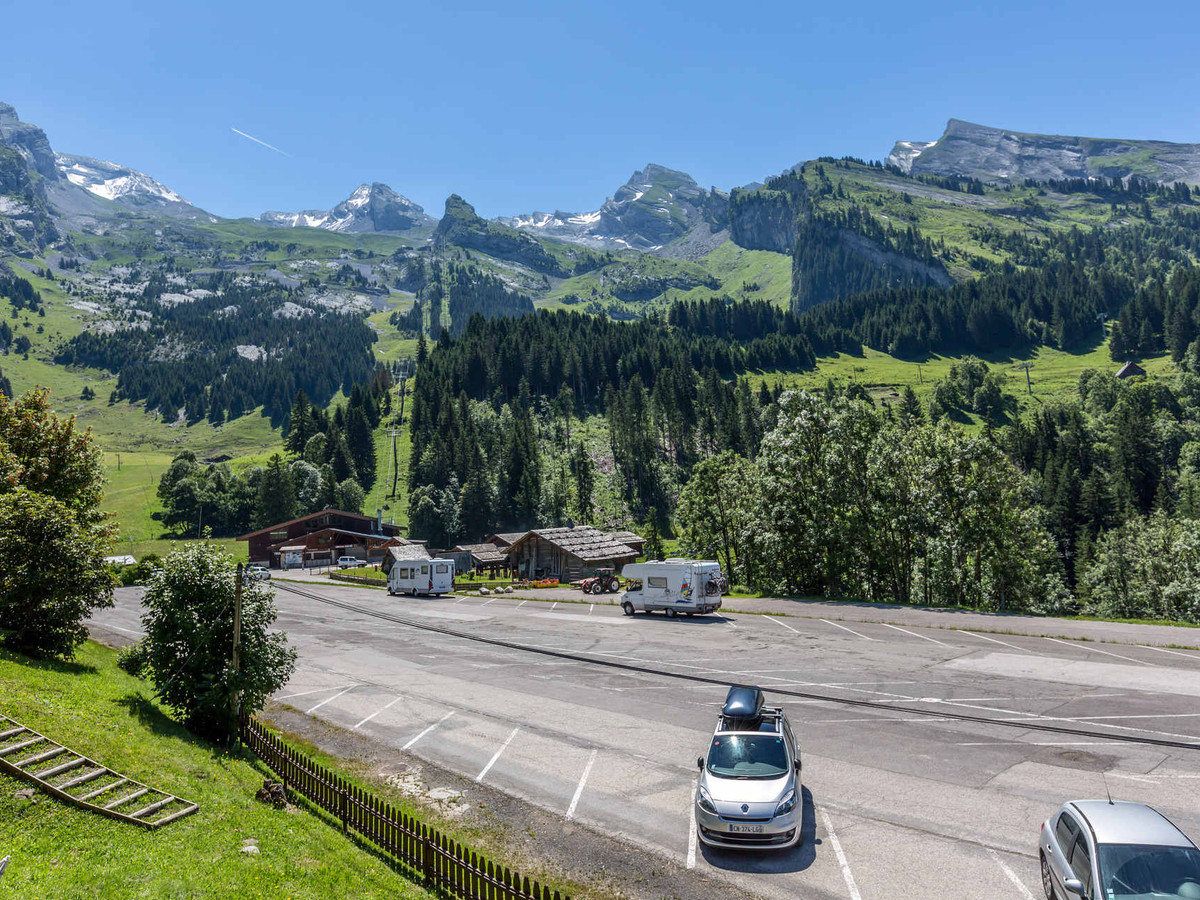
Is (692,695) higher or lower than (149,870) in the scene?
lower

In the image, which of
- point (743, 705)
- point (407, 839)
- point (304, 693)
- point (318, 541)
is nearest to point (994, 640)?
point (743, 705)

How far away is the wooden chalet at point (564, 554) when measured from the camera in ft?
245

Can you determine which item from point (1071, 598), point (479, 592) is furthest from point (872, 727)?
point (1071, 598)

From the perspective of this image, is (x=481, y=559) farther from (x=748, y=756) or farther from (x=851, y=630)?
(x=748, y=756)

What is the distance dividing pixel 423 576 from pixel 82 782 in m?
49.3

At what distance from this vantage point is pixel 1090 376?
16525 centimetres

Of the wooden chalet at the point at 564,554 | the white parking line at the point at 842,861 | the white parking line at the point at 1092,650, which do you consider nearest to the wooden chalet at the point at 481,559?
the wooden chalet at the point at 564,554

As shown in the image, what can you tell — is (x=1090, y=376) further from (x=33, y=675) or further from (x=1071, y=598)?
(x=33, y=675)

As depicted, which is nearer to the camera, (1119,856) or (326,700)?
(1119,856)

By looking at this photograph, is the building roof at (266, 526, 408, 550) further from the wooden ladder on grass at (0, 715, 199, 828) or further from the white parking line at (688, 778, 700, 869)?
the white parking line at (688, 778, 700, 869)

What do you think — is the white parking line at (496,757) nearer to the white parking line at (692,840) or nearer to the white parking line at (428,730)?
the white parking line at (428,730)

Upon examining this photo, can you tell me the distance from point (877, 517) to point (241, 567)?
41.1 m

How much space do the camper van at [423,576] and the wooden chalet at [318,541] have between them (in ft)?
133

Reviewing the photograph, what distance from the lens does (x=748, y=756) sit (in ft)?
45.2
